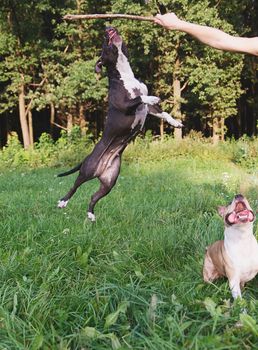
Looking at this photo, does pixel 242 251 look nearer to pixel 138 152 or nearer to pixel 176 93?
pixel 138 152

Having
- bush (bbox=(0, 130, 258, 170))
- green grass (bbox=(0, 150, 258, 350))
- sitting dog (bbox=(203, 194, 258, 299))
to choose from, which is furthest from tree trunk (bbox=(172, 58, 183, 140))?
sitting dog (bbox=(203, 194, 258, 299))

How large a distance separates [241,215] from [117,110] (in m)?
0.93

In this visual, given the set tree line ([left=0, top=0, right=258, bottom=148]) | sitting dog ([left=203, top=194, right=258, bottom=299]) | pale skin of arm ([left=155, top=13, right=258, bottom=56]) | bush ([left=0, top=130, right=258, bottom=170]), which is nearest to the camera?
pale skin of arm ([left=155, top=13, right=258, bottom=56])

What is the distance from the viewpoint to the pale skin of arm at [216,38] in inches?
103

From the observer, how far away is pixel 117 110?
2811 millimetres

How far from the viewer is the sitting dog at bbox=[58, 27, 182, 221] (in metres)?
2.75

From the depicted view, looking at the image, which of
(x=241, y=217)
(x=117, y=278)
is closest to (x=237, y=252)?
(x=241, y=217)

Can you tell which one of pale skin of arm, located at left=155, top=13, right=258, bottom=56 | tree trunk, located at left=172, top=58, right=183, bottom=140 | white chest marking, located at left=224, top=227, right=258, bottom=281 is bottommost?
tree trunk, located at left=172, top=58, right=183, bottom=140

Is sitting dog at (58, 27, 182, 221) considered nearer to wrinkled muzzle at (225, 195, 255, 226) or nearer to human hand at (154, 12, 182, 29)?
human hand at (154, 12, 182, 29)

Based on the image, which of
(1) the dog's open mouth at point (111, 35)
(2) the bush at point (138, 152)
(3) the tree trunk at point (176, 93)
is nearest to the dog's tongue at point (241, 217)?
(1) the dog's open mouth at point (111, 35)

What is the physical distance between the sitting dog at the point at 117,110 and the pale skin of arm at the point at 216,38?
0.32 metres

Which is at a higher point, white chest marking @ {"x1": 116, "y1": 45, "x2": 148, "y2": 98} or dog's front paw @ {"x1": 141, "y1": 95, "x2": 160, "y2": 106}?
white chest marking @ {"x1": 116, "y1": 45, "x2": 148, "y2": 98}

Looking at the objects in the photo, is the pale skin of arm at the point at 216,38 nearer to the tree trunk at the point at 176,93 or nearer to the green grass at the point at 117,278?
the green grass at the point at 117,278

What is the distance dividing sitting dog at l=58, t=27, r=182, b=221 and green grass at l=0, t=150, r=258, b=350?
794mm
